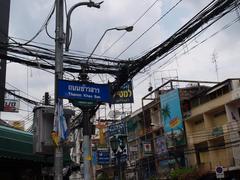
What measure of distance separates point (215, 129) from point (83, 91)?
21958 mm

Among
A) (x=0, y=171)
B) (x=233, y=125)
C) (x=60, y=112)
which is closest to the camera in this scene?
(x=60, y=112)

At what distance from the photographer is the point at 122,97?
17.5 m

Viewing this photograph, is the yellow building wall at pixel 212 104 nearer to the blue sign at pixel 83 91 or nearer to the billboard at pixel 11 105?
the billboard at pixel 11 105

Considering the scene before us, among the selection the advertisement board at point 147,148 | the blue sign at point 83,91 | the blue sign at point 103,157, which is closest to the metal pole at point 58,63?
the blue sign at point 83,91

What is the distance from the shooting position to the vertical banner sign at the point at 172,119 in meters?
33.5

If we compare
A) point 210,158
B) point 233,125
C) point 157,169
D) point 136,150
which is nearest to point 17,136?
point 233,125

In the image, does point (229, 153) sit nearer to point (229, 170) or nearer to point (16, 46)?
point (229, 170)

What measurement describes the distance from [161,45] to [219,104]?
57.3ft

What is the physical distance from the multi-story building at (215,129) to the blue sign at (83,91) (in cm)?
1911

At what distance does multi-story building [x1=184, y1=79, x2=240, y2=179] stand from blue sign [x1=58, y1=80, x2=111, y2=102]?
1911 centimetres

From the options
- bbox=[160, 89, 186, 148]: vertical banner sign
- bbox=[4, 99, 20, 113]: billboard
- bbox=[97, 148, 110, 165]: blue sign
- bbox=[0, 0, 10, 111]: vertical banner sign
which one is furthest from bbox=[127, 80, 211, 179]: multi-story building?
bbox=[0, 0, 10, 111]: vertical banner sign

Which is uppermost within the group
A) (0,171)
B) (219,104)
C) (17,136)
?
(219,104)

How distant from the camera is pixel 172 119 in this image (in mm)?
34531

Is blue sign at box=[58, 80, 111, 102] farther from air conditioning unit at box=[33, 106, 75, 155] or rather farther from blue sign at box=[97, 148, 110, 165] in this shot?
blue sign at box=[97, 148, 110, 165]
